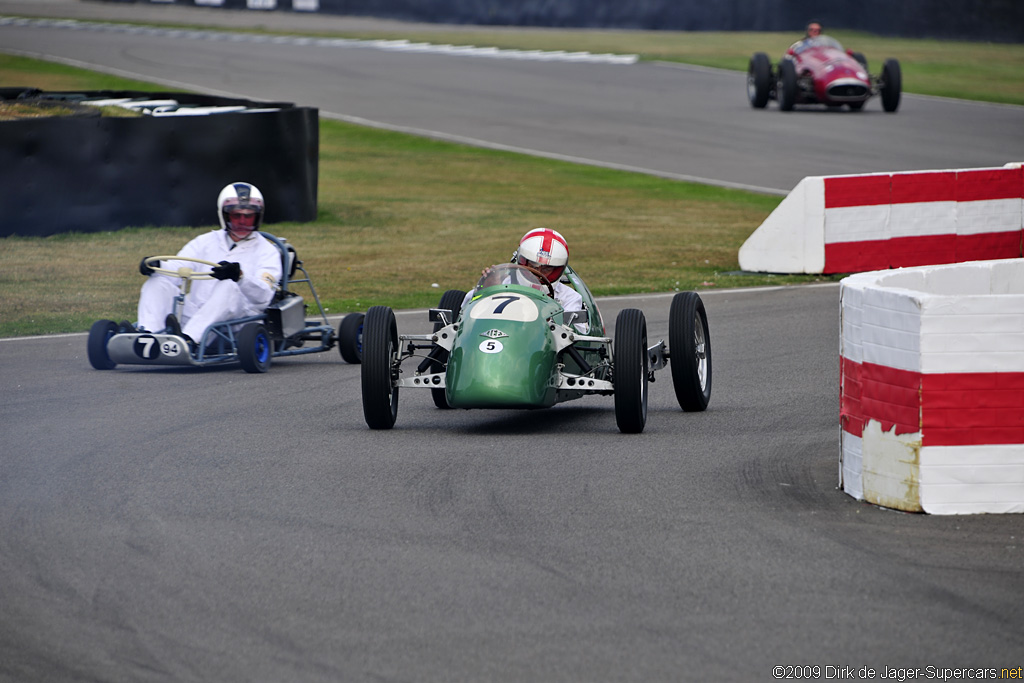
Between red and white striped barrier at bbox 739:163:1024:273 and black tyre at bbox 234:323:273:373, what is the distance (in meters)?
6.63

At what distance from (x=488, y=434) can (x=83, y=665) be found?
4.05 m

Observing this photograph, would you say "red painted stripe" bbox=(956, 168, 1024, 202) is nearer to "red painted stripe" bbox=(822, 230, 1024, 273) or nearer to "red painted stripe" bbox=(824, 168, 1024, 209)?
"red painted stripe" bbox=(824, 168, 1024, 209)

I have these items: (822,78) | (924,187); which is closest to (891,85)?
(822,78)

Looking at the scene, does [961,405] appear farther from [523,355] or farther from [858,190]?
[858,190]

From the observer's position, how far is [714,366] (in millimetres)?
10922

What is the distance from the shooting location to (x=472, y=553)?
585 cm

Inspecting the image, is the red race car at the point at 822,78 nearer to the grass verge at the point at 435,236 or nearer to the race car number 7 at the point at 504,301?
the grass verge at the point at 435,236

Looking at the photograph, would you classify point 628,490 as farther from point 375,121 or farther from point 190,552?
point 375,121

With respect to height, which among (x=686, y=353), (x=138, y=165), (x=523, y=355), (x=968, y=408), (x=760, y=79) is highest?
(x=760, y=79)

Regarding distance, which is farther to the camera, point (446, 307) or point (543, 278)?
point (446, 307)

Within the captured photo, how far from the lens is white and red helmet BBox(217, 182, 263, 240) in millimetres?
12070

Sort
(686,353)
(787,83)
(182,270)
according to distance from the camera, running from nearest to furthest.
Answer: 1. (686,353)
2. (182,270)
3. (787,83)

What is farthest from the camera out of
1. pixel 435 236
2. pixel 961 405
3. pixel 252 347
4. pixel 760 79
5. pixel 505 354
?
pixel 760 79

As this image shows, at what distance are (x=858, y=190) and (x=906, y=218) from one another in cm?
59
